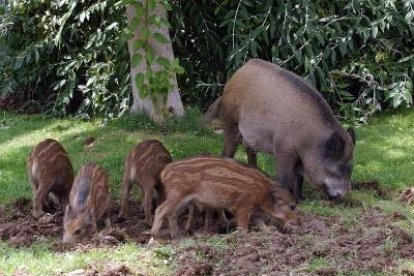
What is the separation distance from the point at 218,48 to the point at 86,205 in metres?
5.82

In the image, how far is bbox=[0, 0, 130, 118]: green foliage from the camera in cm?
1297

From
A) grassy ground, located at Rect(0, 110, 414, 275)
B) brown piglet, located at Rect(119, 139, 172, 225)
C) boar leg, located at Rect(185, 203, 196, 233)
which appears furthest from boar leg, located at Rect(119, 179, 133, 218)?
boar leg, located at Rect(185, 203, 196, 233)

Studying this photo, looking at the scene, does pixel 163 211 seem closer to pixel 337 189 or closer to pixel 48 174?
pixel 48 174

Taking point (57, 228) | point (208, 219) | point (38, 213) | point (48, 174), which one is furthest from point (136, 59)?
point (208, 219)

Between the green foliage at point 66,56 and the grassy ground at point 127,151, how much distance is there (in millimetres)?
543

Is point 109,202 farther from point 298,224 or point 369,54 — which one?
point 369,54

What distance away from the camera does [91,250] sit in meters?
6.73

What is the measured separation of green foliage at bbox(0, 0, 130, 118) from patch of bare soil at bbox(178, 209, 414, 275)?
19.2 feet

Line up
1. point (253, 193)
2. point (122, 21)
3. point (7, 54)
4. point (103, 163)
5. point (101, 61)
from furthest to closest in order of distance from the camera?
point (7, 54)
point (101, 61)
point (122, 21)
point (103, 163)
point (253, 193)

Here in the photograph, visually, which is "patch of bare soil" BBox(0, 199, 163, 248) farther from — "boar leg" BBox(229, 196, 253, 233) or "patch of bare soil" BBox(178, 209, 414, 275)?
"patch of bare soil" BBox(178, 209, 414, 275)

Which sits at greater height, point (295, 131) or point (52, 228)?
point (295, 131)

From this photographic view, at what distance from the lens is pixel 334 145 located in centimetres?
857

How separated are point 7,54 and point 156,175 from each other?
7.40 meters

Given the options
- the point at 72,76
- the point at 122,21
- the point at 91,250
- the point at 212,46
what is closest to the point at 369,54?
the point at 212,46
